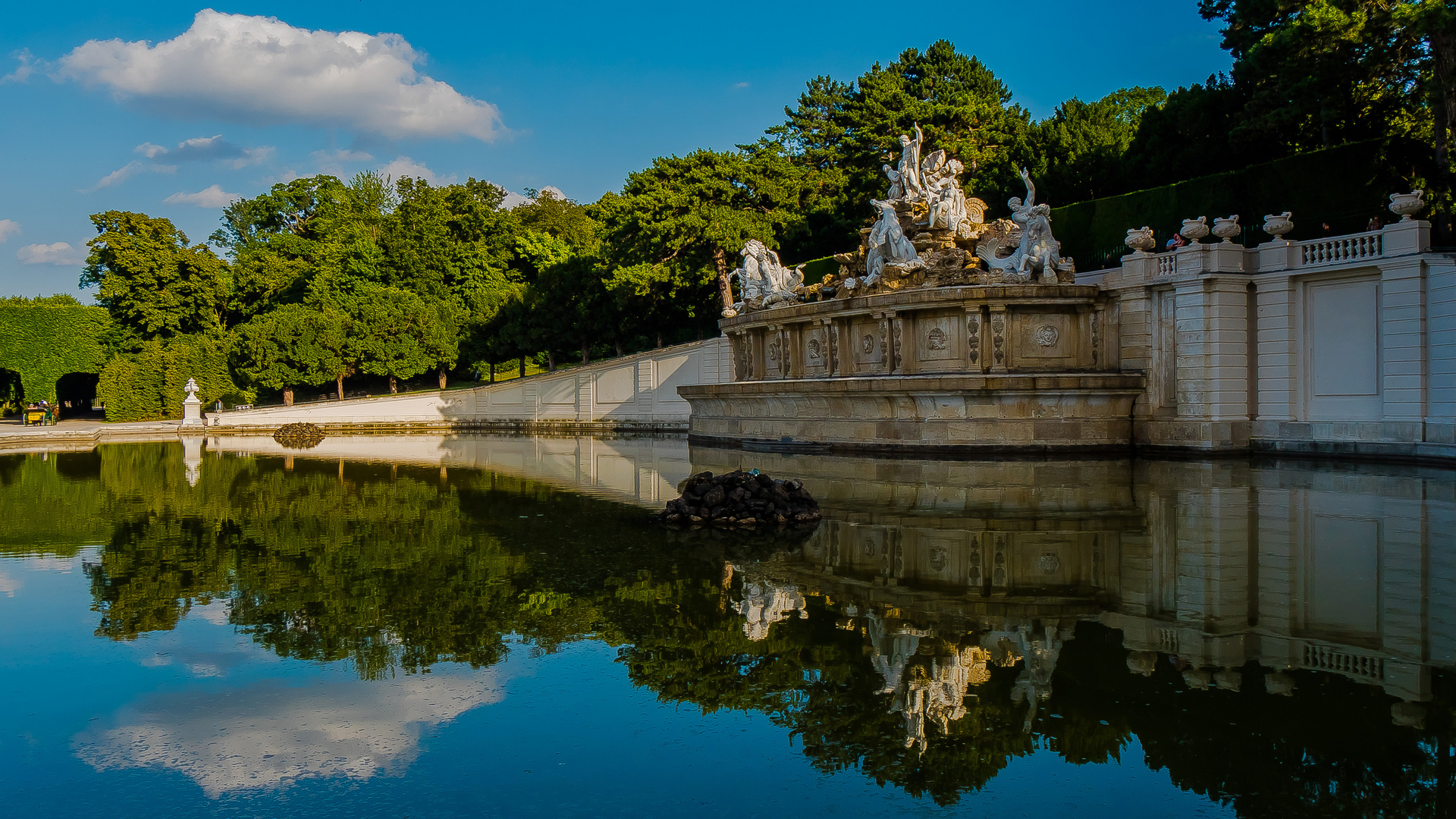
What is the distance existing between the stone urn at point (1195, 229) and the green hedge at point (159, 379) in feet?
144

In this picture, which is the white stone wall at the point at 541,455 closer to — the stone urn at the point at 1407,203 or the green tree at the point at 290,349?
the green tree at the point at 290,349

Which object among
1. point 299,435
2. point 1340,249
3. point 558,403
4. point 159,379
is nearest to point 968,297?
point 1340,249

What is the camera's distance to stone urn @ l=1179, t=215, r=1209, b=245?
19766 millimetres

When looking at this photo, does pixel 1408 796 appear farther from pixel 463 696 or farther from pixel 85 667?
pixel 85 667

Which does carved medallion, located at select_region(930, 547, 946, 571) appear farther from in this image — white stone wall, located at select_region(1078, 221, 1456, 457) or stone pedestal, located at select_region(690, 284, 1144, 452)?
white stone wall, located at select_region(1078, 221, 1456, 457)

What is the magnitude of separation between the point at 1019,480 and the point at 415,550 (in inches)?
365

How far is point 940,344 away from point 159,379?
136 feet

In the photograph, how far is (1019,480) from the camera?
15148 millimetres

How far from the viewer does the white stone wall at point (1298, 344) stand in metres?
17.3

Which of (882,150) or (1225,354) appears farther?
(882,150)

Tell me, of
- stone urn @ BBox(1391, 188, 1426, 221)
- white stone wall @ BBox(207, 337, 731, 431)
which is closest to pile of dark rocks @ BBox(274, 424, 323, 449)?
white stone wall @ BBox(207, 337, 731, 431)

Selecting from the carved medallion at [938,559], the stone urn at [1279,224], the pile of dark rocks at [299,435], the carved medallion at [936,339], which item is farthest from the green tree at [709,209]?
the carved medallion at [938,559]

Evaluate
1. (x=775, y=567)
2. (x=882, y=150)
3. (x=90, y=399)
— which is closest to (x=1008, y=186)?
(x=882, y=150)

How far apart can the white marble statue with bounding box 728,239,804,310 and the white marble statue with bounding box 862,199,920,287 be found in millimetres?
3832
